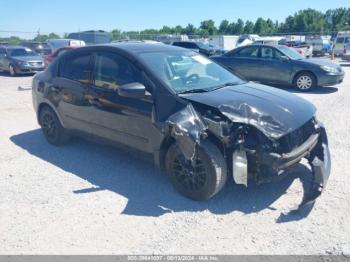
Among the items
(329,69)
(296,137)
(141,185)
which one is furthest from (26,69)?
(296,137)

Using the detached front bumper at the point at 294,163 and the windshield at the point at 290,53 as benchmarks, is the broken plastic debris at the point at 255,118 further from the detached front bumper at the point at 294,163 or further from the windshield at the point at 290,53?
the windshield at the point at 290,53

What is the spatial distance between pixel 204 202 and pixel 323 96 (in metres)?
7.46

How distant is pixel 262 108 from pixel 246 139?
1.45ft

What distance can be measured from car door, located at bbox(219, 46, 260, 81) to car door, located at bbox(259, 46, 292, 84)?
0.22m

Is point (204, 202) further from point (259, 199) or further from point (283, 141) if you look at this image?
point (283, 141)

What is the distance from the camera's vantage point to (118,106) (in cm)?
407

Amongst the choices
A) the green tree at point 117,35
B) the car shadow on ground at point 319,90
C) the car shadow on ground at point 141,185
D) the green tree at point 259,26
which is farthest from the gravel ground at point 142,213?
the green tree at point 259,26

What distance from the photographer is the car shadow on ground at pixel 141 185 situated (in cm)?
351

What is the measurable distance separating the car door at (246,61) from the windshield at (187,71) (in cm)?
662

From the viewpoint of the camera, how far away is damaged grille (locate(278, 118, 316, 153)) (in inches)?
131

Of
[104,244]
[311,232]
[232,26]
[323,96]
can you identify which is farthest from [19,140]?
[232,26]

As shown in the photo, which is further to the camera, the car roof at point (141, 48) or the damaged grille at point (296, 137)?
the car roof at point (141, 48)

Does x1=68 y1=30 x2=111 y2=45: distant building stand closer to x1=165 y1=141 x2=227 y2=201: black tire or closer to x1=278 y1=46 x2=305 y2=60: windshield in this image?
x1=278 y1=46 x2=305 y2=60: windshield

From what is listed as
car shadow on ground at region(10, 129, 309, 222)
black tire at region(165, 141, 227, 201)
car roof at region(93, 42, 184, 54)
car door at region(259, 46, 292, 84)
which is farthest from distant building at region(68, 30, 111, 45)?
black tire at region(165, 141, 227, 201)
